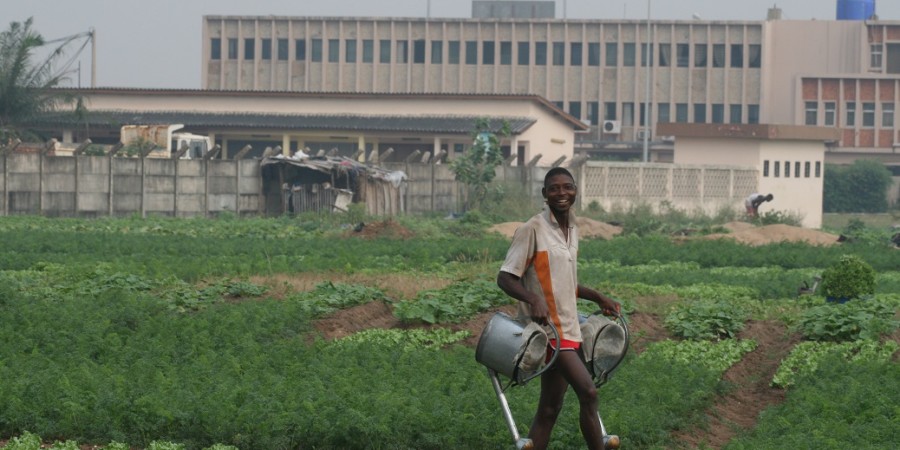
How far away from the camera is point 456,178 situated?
152 feet

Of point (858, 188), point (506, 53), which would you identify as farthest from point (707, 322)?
point (506, 53)

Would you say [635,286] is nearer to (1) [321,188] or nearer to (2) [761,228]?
(2) [761,228]

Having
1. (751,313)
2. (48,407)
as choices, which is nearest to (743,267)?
(751,313)

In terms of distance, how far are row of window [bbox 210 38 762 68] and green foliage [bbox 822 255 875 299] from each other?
70.6 m

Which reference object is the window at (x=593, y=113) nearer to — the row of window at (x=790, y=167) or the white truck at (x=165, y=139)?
the row of window at (x=790, y=167)

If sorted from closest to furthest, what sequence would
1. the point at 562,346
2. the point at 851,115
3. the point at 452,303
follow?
→ 1. the point at 562,346
2. the point at 452,303
3. the point at 851,115

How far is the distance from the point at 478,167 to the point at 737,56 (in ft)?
152

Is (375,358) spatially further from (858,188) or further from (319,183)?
(858,188)

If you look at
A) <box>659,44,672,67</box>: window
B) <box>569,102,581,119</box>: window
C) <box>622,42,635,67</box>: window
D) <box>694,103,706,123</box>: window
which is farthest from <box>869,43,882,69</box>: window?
<box>569,102,581,119</box>: window

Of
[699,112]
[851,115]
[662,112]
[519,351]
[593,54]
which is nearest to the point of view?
[519,351]

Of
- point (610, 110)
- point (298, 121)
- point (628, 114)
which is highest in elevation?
point (610, 110)

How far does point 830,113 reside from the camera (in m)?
86.6

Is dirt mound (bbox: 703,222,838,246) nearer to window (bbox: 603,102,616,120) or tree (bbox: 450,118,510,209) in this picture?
tree (bbox: 450,118,510,209)

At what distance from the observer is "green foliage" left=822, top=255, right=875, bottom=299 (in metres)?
19.0
